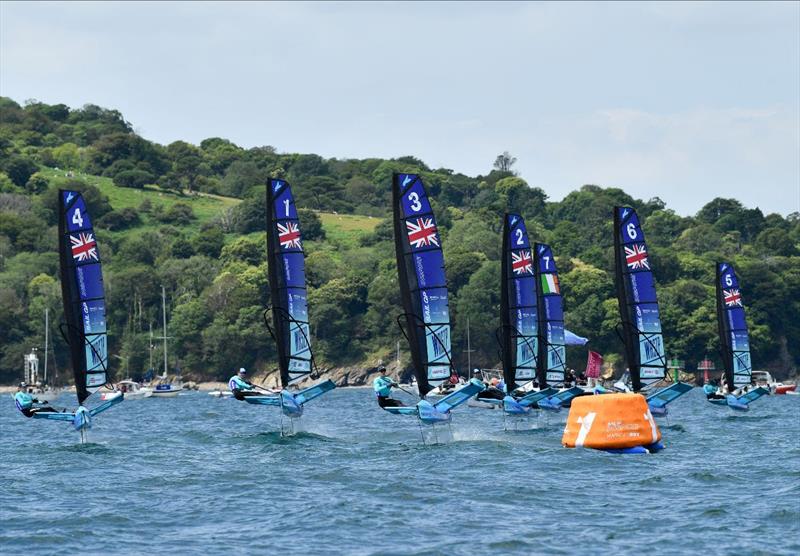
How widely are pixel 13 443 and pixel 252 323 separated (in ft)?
306

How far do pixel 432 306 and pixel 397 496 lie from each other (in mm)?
10781

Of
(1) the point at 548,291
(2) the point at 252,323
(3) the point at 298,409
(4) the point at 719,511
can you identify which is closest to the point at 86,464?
(3) the point at 298,409

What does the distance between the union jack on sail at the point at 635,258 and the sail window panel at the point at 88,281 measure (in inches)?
744

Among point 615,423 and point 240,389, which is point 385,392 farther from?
point 615,423

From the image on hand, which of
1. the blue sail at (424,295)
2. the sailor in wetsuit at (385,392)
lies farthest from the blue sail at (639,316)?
the sailor in wetsuit at (385,392)

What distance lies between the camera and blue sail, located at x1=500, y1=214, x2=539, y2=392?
50.9 meters

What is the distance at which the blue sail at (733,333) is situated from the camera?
2424 inches

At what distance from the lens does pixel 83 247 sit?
4078 cm

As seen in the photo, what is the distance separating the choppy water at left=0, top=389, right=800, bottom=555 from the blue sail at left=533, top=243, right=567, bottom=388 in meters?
11.8

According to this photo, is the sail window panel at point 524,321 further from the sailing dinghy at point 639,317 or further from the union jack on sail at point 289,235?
the union jack on sail at point 289,235

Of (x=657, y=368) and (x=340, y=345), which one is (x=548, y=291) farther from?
(x=340, y=345)

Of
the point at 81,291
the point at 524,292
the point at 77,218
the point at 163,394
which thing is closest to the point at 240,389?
the point at 81,291

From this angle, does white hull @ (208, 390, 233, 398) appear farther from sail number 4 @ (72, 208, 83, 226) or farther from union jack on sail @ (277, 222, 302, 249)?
sail number 4 @ (72, 208, 83, 226)

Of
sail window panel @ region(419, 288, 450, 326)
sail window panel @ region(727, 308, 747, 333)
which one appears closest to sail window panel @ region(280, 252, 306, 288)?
sail window panel @ region(419, 288, 450, 326)
